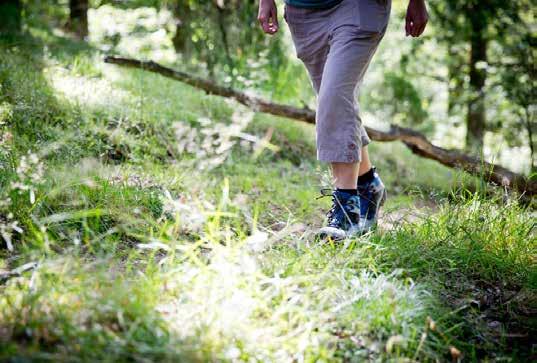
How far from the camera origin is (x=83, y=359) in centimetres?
146

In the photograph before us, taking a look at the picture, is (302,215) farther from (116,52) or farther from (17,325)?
(116,52)

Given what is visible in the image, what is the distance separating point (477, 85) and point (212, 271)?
7261mm

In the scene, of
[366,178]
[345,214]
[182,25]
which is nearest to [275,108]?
[366,178]

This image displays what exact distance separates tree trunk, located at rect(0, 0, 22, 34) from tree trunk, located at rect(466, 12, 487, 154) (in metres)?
5.81

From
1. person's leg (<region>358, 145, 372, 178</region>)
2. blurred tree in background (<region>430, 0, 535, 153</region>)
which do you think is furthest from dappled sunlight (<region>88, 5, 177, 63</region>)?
person's leg (<region>358, 145, 372, 178</region>)

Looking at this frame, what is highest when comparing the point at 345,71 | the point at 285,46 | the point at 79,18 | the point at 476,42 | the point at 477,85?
the point at 345,71

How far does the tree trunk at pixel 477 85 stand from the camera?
289 inches

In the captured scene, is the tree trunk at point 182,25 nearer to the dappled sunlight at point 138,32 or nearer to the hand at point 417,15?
the dappled sunlight at point 138,32

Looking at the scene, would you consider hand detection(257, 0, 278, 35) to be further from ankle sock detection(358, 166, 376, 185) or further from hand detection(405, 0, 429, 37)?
ankle sock detection(358, 166, 376, 185)

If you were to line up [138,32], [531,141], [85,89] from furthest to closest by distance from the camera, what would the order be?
1. [138,32]
2. [531,141]
3. [85,89]

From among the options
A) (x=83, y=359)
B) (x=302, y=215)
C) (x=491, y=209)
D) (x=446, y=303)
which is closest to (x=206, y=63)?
(x=302, y=215)

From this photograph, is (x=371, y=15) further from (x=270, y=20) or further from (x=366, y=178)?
(x=366, y=178)

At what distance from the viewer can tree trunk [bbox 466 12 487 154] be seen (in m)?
7.34

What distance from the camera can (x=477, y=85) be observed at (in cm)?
807
